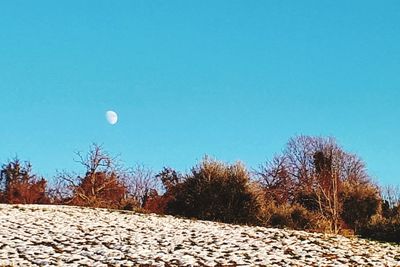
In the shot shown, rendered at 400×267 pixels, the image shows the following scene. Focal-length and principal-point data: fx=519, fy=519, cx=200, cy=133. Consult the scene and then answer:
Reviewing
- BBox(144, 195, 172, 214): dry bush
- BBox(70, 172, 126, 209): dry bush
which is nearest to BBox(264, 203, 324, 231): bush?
BBox(144, 195, 172, 214): dry bush

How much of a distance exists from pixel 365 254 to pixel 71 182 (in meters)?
43.0

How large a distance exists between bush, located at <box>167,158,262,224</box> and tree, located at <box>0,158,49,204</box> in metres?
29.4

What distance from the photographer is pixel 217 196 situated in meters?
32.6

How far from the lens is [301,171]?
214ft

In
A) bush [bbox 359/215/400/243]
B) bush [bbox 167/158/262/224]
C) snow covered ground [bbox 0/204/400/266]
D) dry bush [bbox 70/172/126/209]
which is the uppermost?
dry bush [bbox 70/172/126/209]

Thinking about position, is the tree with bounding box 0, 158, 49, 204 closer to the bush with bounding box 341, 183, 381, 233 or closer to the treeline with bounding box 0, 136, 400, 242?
the treeline with bounding box 0, 136, 400, 242

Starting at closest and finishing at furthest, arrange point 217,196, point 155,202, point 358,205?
point 217,196 → point 358,205 → point 155,202

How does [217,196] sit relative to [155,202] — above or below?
below

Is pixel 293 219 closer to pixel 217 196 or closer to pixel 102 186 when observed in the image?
pixel 217 196

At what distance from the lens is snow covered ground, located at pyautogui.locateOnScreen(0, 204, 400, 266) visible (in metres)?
15.5

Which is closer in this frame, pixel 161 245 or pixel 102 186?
pixel 161 245

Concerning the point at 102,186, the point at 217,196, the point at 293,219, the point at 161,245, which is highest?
the point at 102,186

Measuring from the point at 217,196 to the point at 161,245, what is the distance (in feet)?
48.3

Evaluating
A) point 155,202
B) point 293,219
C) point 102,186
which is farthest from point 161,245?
point 155,202
